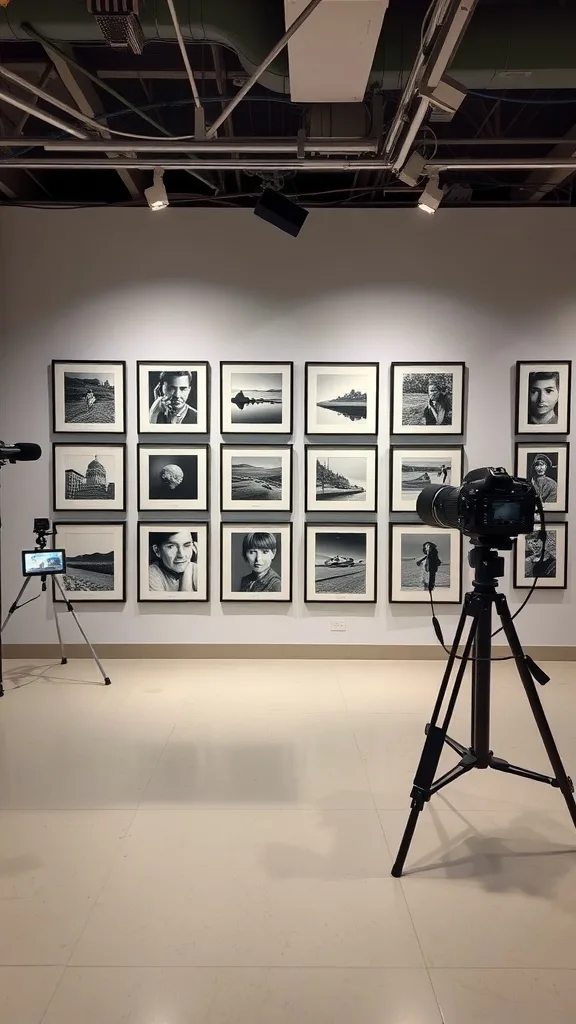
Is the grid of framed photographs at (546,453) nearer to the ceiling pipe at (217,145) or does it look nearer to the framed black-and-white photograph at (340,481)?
the framed black-and-white photograph at (340,481)

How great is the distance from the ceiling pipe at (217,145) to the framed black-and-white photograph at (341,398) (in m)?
1.71

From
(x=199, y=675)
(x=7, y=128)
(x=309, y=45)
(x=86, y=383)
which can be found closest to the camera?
(x=309, y=45)

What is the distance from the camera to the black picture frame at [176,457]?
515 cm

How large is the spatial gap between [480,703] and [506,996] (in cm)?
92

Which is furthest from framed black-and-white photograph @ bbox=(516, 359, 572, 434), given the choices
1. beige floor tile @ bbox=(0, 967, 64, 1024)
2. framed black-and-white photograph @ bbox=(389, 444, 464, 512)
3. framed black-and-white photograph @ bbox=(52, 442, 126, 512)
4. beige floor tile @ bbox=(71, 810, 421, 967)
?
beige floor tile @ bbox=(0, 967, 64, 1024)

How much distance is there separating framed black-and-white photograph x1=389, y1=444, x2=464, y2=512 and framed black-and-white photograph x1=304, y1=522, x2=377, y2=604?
32 cm

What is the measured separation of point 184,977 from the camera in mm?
1916

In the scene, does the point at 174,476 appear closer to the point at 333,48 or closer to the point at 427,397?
the point at 427,397

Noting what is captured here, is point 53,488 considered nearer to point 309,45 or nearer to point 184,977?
point 309,45

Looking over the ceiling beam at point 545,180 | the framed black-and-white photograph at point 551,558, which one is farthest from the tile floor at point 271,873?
the ceiling beam at point 545,180

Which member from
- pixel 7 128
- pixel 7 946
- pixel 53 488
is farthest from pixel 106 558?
pixel 7 946

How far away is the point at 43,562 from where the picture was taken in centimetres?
464

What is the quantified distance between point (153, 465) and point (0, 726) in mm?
2131

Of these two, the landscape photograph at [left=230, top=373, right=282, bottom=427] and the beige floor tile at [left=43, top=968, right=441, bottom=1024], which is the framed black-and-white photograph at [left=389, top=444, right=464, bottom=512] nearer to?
the landscape photograph at [left=230, top=373, right=282, bottom=427]
